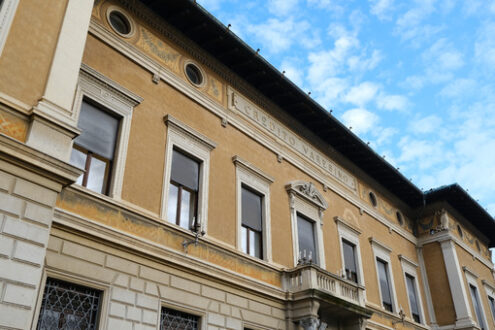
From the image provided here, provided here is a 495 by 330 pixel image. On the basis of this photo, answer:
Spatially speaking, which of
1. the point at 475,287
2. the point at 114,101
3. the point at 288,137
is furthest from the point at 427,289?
the point at 114,101

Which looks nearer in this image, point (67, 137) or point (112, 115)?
point (67, 137)

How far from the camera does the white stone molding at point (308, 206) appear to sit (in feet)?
46.5

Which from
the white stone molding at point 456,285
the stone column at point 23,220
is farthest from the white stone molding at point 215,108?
the stone column at point 23,220

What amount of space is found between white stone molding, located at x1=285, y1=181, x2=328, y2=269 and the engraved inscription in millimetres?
1349

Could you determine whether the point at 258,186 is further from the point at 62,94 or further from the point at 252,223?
the point at 62,94

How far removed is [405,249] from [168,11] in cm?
1350

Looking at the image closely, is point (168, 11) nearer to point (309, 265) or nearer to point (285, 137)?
point (285, 137)

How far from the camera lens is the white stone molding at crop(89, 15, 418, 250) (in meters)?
10.8

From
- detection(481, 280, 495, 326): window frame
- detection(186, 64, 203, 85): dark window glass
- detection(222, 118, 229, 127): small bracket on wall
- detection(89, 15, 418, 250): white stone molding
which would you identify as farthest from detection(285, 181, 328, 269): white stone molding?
detection(481, 280, 495, 326): window frame

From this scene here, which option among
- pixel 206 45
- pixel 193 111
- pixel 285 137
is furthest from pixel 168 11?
pixel 285 137

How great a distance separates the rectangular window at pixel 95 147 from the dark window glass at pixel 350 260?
896 cm

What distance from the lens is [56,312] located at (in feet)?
25.7

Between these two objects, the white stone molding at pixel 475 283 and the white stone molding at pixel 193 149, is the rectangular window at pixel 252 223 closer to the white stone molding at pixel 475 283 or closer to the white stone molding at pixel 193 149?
the white stone molding at pixel 193 149

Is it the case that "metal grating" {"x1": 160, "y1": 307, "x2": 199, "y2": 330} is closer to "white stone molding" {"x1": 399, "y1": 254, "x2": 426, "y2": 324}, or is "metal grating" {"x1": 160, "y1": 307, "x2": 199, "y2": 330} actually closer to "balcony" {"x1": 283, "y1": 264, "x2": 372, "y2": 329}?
"balcony" {"x1": 283, "y1": 264, "x2": 372, "y2": 329}
